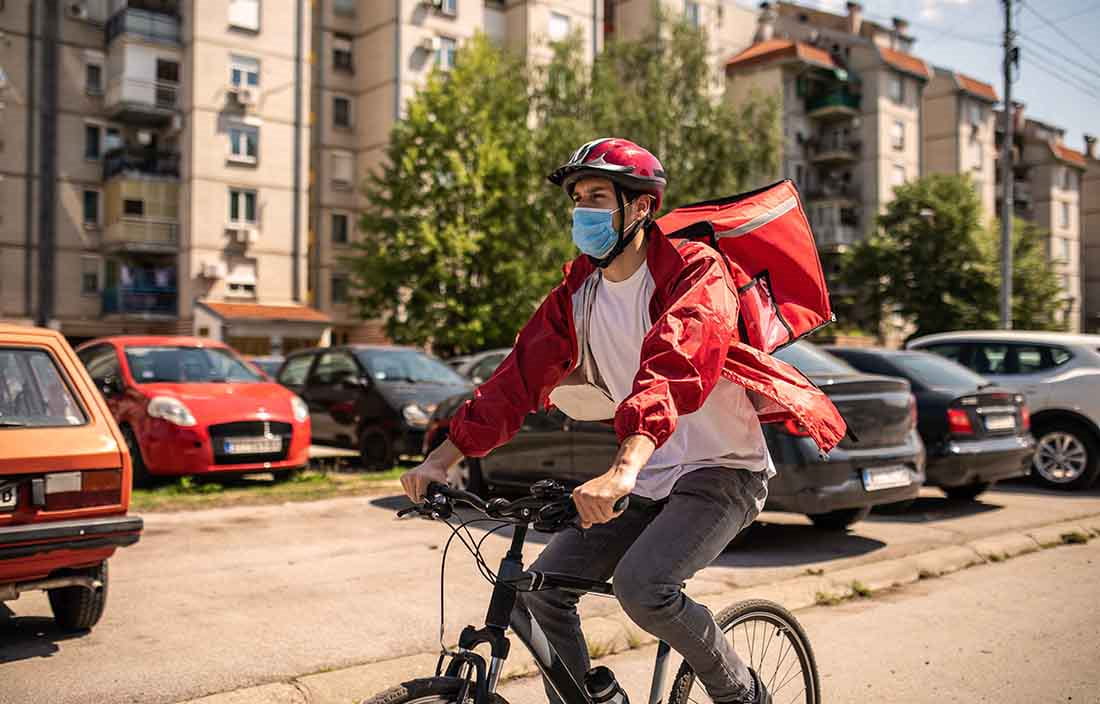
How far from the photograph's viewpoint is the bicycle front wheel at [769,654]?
3.22 metres

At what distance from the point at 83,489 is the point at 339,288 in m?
41.4

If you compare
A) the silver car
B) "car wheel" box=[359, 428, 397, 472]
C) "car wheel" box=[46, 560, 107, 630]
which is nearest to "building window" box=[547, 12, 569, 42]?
"car wheel" box=[359, 428, 397, 472]

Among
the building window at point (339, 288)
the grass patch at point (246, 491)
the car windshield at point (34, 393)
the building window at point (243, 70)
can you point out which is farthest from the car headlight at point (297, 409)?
the building window at point (339, 288)

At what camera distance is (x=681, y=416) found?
3.11 metres

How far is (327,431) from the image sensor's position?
46.3 ft

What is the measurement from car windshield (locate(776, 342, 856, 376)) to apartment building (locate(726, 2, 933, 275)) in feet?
155

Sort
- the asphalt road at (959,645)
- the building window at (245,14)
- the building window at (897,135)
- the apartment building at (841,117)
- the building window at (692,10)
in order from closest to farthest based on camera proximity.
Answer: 1. the asphalt road at (959,645)
2. the building window at (245,14)
3. the building window at (692,10)
4. the apartment building at (841,117)
5. the building window at (897,135)

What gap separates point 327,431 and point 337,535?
5.87 meters

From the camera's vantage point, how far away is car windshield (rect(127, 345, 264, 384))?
11.2 meters

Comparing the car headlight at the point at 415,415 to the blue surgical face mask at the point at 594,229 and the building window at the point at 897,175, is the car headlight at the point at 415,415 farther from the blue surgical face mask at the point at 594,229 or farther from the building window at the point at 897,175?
the building window at the point at 897,175

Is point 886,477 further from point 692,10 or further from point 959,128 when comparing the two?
point 959,128

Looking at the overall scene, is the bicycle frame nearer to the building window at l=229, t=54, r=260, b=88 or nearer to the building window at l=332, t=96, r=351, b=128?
the building window at l=229, t=54, r=260, b=88

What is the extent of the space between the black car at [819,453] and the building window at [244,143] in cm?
3479

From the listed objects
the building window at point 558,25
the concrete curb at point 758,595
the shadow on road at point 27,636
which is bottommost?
the shadow on road at point 27,636
